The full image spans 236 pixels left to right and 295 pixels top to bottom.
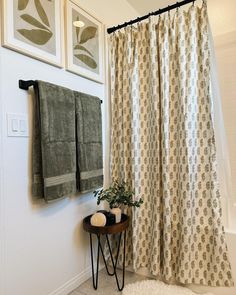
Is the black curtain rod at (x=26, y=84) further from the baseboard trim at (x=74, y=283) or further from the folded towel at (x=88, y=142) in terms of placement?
the baseboard trim at (x=74, y=283)

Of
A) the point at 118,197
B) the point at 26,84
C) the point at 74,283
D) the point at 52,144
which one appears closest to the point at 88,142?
the point at 52,144

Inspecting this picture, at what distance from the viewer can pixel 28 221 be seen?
55.5 inches

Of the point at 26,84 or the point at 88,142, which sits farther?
the point at 88,142

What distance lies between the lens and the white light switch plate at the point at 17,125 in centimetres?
131

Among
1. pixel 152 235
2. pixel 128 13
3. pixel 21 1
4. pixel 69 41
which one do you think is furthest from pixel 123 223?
pixel 128 13

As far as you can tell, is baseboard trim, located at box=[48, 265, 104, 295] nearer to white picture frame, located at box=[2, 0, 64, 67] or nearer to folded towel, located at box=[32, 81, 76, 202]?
folded towel, located at box=[32, 81, 76, 202]

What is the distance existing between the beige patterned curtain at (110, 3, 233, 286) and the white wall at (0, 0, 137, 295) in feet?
1.63

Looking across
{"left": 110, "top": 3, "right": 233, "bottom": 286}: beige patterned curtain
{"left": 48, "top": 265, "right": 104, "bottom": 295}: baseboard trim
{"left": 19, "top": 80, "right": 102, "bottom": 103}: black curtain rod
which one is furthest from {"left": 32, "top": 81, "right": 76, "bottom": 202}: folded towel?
{"left": 48, "top": 265, "right": 104, "bottom": 295}: baseboard trim

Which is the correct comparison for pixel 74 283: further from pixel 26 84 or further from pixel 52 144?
pixel 26 84

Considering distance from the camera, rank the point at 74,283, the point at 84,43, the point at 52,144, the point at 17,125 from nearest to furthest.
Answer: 1. the point at 17,125
2. the point at 52,144
3. the point at 74,283
4. the point at 84,43

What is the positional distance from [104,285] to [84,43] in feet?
6.39

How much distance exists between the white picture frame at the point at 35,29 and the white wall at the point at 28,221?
0.06 meters

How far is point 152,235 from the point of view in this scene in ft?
6.03

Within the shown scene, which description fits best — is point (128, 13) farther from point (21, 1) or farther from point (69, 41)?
point (21, 1)
